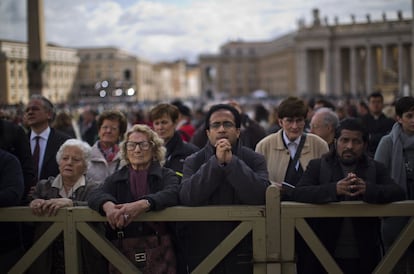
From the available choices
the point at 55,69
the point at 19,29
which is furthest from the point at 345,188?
the point at 55,69

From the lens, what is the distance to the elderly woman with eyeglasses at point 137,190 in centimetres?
473

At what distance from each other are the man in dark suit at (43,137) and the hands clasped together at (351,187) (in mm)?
3977

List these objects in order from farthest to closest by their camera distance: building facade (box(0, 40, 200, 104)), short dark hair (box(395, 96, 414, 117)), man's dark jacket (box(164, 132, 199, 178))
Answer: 1. building facade (box(0, 40, 200, 104))
2. man's dark jacket (box(164, 132, 199, 178))
3. short dark hair (box(395, 96, 414, 117))

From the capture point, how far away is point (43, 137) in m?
7.77

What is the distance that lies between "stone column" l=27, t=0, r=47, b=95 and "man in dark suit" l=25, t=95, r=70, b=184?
14.8 meters

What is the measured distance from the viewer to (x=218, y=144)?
4.83 meters

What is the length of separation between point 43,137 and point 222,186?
3.61m

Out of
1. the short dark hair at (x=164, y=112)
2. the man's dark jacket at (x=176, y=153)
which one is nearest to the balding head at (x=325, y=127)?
the man's dark jacket at (x=176, y=153)

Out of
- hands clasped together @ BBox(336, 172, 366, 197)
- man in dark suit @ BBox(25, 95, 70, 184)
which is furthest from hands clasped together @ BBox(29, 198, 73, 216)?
man in dark suit @ BBox(25, 95, 70, 184)

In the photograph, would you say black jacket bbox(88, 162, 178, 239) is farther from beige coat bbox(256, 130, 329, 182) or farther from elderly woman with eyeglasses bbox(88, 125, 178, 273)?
beige coat bbox(256, 130, 329, 182)

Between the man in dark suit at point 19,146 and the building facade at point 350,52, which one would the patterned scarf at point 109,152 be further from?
the building facade at point 350,52

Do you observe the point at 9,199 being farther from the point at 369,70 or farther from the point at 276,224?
the point at 369,70

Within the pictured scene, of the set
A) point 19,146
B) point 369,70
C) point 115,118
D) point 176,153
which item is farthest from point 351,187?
point 369,70

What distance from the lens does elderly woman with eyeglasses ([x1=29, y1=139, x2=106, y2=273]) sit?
4.94m
